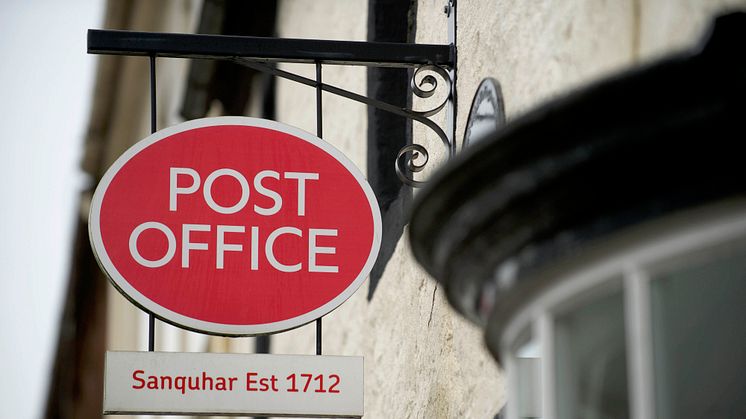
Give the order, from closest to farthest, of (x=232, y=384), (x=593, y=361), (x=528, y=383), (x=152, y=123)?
(x=593, y=361), (x=528, y=383), (x=232, y=384), (x=152, y=123)

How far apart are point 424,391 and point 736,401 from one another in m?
2.57

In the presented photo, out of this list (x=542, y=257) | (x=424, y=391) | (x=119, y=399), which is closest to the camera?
(x=542, y=257)

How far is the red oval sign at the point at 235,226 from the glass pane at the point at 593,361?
1811mm

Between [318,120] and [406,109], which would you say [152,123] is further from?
[406,109]

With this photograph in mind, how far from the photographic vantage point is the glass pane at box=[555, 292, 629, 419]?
271cm

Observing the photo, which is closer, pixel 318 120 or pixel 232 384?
pixel 232 384

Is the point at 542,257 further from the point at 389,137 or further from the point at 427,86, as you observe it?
the point at 389,137

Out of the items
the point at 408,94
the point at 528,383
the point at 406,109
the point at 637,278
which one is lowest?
the point at 528,383

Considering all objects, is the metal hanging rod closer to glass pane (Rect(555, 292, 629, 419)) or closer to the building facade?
the building facade

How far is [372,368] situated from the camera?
6.71 meters

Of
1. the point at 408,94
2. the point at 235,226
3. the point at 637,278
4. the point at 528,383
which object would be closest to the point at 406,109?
the point at 235,226

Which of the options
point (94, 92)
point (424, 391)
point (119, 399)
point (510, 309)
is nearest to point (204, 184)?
point (119, 399)

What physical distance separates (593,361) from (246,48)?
2.37m

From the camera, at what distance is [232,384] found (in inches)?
174
